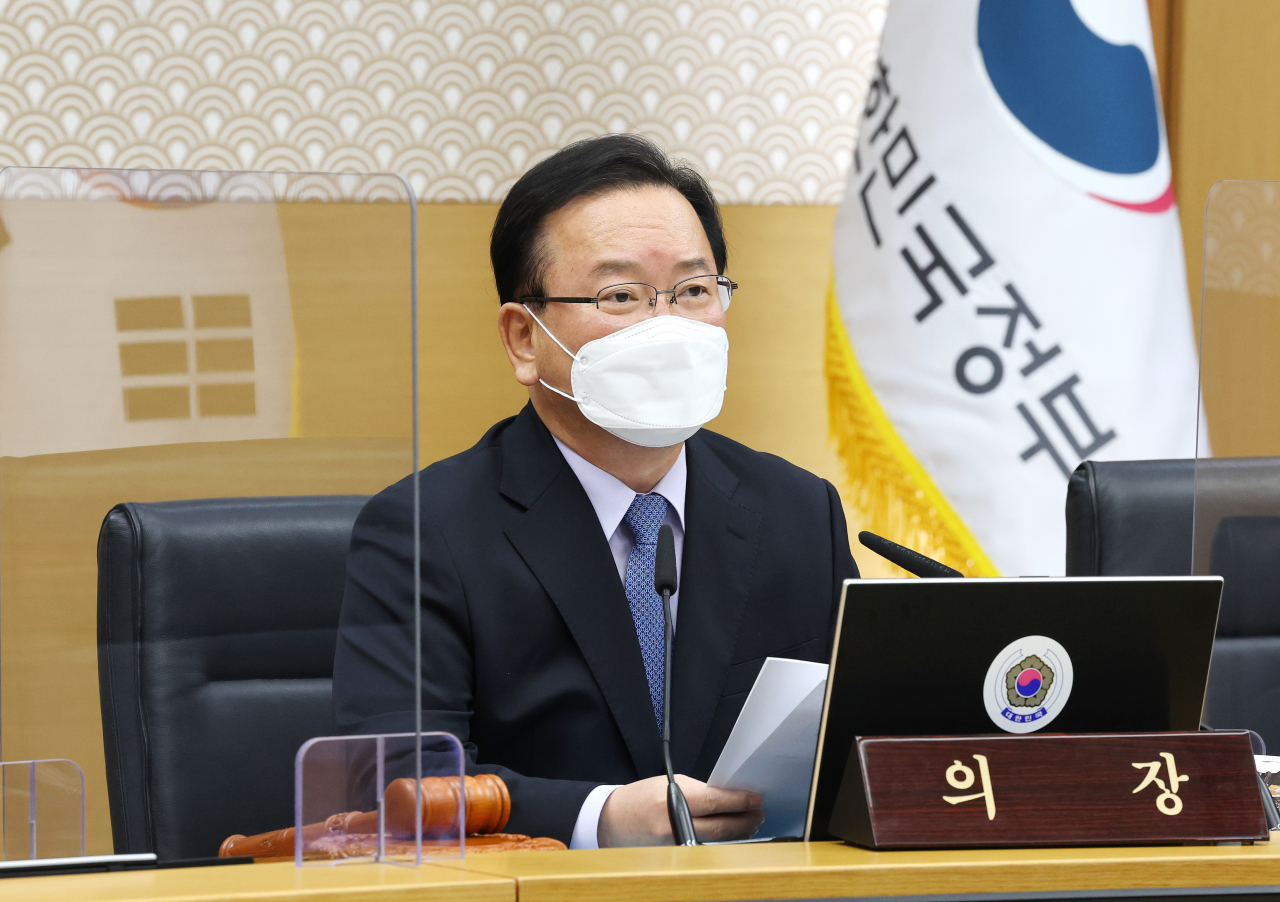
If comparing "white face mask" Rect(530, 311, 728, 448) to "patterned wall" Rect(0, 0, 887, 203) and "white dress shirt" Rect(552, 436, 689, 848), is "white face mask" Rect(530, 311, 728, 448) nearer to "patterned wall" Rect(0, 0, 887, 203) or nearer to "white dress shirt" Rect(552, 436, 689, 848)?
"white dress shirt" Rect(552, 436, 689, 848)

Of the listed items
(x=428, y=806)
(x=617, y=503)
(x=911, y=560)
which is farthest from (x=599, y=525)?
(x=428, y=806)

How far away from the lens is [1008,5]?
9.32ft

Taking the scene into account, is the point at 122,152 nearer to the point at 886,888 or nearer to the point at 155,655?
the point at 155,655

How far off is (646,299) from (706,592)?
1.33ft

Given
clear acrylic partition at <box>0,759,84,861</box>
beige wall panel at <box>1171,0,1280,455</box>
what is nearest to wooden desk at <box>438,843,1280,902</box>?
clear acrylic partition at <box>0,759,84,861</box>

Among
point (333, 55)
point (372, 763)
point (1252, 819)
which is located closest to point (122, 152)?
point (333, 55)

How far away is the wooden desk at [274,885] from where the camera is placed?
36.8 inches

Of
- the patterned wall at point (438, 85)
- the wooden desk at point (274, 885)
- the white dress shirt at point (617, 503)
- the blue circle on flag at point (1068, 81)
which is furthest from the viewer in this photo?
the patterned wall at point (438, 85)

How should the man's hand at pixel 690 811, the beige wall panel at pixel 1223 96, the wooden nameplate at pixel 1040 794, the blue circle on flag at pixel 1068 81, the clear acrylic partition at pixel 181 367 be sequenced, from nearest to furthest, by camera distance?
1. the wooden nameplate at pixel 1040 794
2. the clear acrylic partition at pixel 181 367
3. the man's hand at pixel 690 811
4. the blue circle on flag at pixel 1068 81
5. the beige wall panel at pixel 1223 96

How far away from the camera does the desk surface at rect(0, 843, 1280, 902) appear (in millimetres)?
951

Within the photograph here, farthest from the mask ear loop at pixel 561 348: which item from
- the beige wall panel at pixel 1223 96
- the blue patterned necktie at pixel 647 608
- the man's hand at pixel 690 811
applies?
the beige wall panel at pixel 1223 96

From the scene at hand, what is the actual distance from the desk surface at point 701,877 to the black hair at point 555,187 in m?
0.96

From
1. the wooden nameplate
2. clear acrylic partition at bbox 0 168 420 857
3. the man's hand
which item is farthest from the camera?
the man's hand

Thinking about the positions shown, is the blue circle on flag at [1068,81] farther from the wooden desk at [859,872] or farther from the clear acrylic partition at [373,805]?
the clear acrylic partition at [373,805]
